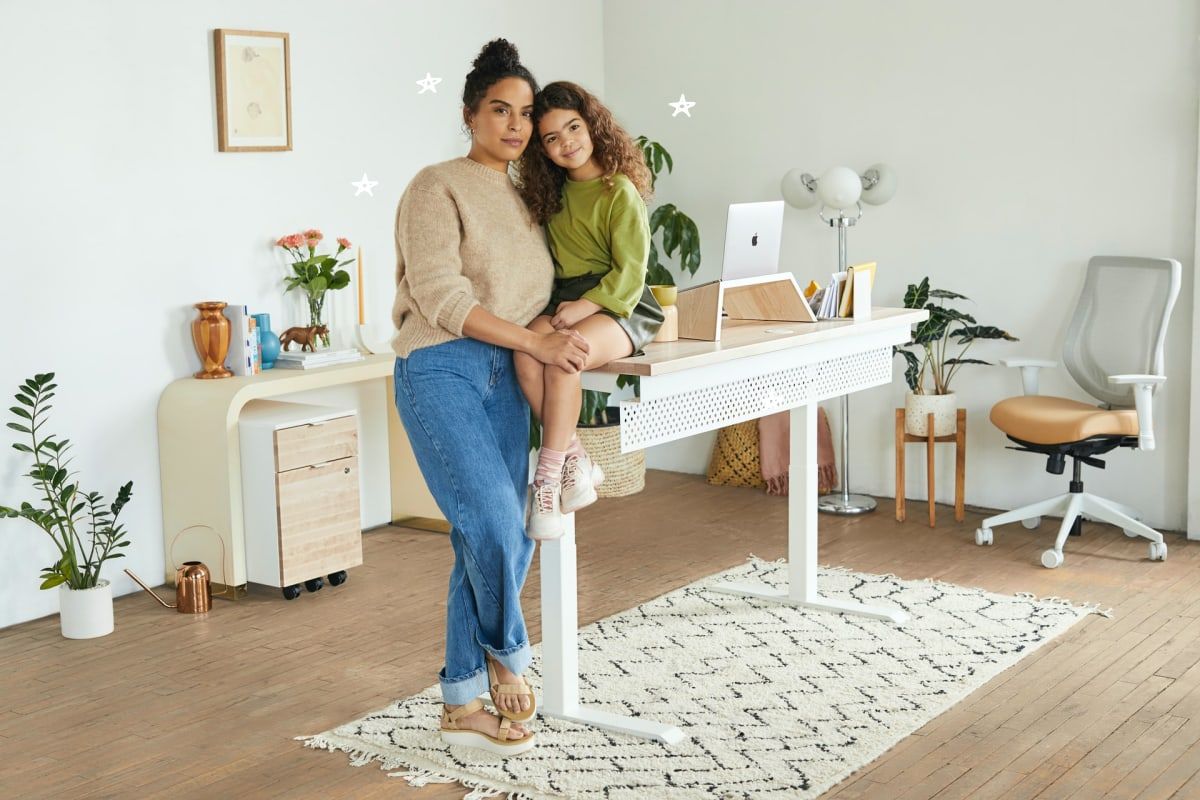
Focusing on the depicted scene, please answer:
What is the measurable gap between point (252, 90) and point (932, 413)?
2.87 metres

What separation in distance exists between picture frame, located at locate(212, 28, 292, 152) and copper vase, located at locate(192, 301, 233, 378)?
59 cm

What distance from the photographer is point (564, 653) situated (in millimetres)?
3418

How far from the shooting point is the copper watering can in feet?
14.7

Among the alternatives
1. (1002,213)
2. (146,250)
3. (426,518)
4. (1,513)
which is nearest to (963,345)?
(1002,213)

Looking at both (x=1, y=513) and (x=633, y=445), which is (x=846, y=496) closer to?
(x=633, y=445)

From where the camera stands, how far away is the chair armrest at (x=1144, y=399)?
15.6ft

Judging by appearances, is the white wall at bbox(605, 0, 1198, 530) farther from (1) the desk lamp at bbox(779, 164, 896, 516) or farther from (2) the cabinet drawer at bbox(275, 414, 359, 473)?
(2) the cabinet drawer at bbox(275, 414, 359, 473)

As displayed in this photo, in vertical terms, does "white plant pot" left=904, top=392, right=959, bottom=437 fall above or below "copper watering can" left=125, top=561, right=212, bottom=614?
above

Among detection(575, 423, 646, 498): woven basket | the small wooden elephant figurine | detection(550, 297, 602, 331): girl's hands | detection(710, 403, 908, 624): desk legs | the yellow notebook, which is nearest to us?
detection(550, 297, 602, 331): girl's hands

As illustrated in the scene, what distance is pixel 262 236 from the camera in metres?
5.06

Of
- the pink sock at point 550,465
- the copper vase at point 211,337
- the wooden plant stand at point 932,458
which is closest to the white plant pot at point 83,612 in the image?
the copper vase at point 211,337

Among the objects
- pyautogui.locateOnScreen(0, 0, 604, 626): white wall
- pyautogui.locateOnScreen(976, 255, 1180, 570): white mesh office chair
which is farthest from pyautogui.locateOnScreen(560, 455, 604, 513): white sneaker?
pyautogui.locateOnScreen(976, 255, 1180, 570): white mesh office chair

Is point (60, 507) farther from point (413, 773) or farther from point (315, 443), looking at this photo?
point (413, 773)

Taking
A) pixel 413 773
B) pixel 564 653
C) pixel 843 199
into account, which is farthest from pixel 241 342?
pixel 843 199
